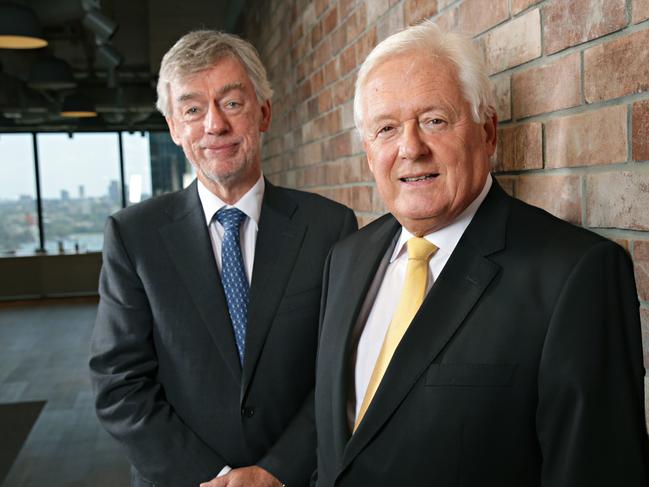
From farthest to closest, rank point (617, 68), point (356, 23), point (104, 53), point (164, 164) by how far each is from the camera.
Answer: point (164, 164)
point (104, 53)
point (356, 23)
point (617, 68)

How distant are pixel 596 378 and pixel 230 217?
3.45ft

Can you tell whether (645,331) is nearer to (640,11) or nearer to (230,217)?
(640,11)

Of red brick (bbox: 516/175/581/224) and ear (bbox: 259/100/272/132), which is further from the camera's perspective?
ear (bbox: 259/100/272/132)

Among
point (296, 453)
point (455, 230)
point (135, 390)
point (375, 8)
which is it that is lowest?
point (296, 453)

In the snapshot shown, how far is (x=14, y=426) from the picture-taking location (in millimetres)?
5117

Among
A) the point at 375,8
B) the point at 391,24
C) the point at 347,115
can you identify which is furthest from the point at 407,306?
the point at 347,115

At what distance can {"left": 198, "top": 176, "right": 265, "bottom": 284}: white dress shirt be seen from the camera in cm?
171

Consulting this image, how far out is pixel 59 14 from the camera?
5215 millimetres

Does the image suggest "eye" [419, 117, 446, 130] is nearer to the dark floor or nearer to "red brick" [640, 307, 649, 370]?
"red brick" [640, 307, 649, 370]

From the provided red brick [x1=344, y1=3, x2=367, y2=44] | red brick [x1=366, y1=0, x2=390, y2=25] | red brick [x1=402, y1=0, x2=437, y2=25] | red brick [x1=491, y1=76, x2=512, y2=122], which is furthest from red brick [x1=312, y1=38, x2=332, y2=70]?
red brick [x1=491, y1=76, x2=512, y2=122]

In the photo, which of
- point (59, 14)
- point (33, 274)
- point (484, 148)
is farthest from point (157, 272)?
point (33, 274)

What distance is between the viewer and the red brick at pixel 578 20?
3.43 feet

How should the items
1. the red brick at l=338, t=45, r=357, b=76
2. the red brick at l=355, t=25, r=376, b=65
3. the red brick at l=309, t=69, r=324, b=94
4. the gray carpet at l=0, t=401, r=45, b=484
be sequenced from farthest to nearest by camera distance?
the gray carpet at l=0, t=401, r=45, b=484 → the red brick at l=309, t=69, r=324, b=94 → the red brick at l=338, t=45, r=357, b=76 → the red brick at l=355, t=25, r=376, b=65

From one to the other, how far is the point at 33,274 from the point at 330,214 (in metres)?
11.4
